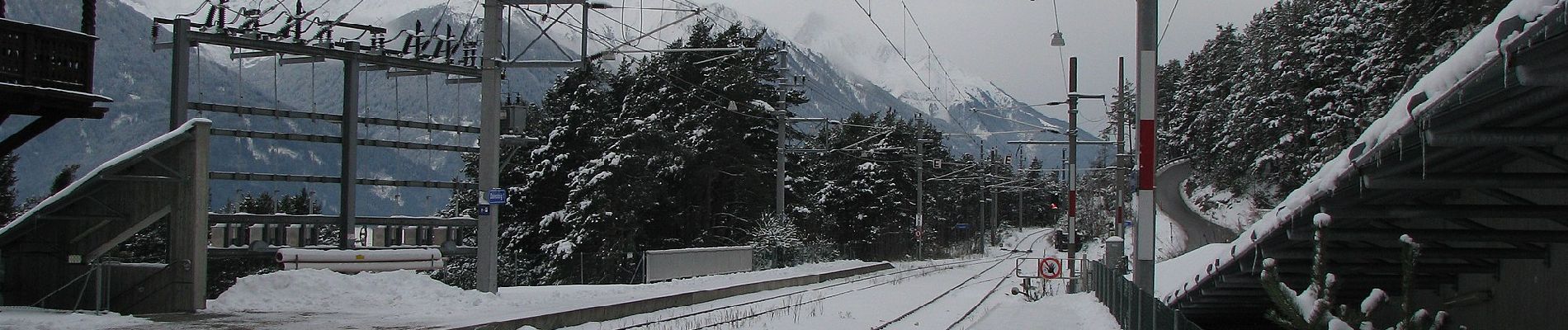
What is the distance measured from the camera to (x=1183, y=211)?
78312 millimetres

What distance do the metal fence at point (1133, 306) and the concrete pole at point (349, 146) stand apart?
1662 centimetres

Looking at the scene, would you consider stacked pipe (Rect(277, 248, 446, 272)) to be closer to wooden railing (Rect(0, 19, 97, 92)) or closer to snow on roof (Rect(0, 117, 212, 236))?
snow on roof (Rect(0, 117, 212, 236))

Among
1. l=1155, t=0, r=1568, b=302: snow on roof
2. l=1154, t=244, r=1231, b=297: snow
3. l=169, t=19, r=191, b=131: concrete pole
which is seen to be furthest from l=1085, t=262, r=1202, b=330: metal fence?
l=169, t=19, r=191, b=131: concrete pole

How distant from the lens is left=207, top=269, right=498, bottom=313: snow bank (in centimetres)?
1989

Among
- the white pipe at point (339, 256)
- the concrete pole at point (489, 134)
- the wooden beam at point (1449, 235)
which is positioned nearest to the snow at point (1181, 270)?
the wooden beam at point (1449, 235)

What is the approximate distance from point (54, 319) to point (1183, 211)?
232 ft

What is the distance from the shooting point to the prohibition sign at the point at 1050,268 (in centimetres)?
2988

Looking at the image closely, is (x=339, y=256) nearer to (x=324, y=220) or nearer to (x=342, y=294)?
(x=342, y=294)

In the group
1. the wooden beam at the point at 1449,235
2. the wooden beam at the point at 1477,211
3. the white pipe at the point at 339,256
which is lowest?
the white pipe at the point at 339,256

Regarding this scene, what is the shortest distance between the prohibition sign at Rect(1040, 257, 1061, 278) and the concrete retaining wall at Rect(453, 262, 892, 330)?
715 centimetres

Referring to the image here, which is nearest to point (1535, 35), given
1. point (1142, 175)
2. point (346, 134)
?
point (1142, 175)

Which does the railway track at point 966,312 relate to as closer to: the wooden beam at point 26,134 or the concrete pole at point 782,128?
the concrete pole at point 782,128

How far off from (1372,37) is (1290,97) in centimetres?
882

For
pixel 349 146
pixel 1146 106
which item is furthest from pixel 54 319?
pixel 349 146
